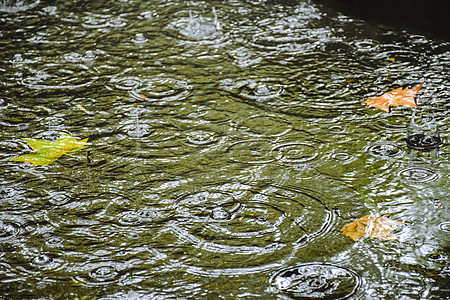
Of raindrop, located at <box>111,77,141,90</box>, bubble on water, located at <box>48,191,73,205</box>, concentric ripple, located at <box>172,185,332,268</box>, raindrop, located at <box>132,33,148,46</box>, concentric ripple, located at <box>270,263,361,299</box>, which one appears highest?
raindrop, located at <box>132,33,148,46</box>

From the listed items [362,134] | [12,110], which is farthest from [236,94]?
[12,110]

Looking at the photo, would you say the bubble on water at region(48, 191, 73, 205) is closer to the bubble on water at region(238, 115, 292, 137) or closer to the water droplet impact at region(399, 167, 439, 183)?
the bubble on water at region(238, 115, 292, 137)

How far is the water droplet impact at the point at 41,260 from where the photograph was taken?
2.36 m

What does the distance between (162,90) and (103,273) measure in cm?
185

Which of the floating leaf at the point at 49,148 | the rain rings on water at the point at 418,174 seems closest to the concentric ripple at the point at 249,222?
the rain rings on water at the point at 418,174

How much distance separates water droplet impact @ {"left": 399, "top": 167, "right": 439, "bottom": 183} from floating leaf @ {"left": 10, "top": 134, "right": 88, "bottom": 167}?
1.82 meters

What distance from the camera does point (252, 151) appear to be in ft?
10.3

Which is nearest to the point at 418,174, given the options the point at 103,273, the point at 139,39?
the point at 103,273

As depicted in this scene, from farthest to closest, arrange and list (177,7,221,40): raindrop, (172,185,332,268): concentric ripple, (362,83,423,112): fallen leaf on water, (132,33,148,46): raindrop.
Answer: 1. (177,7,221,40): raindrop
2. (132,33,148,46): raindrop
3. (362,83,423,112): fallen leaf on water
4. (172,185,332,268): concentric ripple

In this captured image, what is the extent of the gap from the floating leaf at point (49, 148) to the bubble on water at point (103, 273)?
1.04 metres

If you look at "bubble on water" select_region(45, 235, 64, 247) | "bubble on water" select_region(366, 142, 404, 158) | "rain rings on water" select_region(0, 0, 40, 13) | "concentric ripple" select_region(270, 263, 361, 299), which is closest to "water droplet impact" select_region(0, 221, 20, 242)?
"bubble on water" select_region(45, 235, 64, 247)

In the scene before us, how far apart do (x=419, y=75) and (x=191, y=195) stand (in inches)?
79.0

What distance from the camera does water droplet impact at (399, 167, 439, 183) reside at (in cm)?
280

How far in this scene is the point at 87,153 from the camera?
3.21 meters
